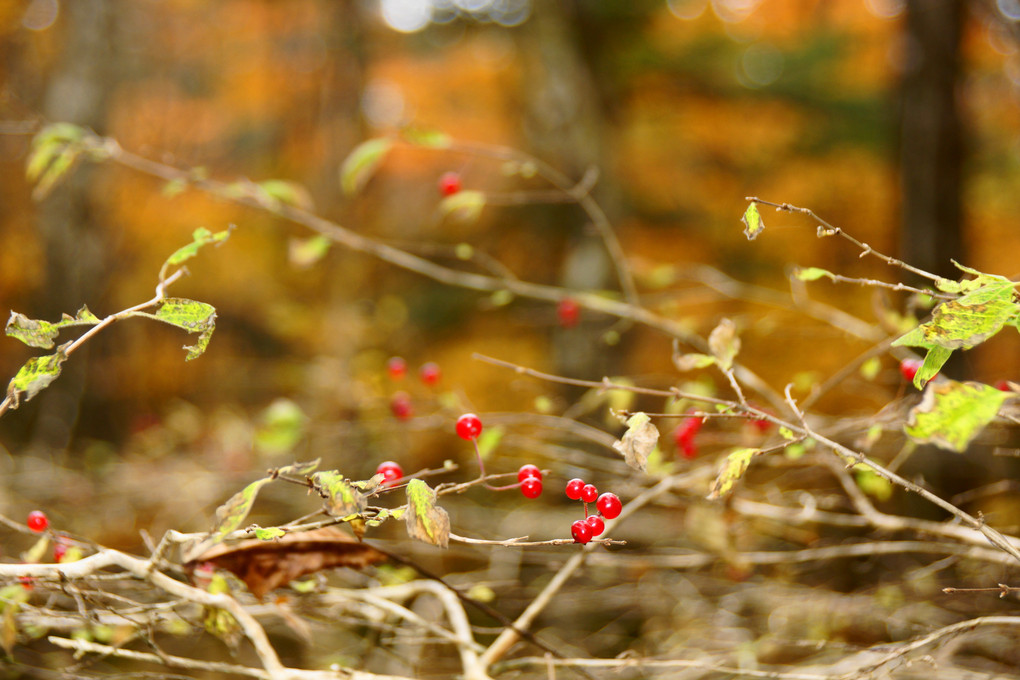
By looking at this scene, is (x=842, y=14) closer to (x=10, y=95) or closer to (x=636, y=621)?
(x=636, y=621)

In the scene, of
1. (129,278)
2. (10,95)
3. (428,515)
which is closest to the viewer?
(428,515)

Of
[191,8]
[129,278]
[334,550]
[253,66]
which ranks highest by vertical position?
[191,8]

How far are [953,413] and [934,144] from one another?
9.75ft

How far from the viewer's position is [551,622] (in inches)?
139

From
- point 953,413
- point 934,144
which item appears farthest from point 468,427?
point 934,144

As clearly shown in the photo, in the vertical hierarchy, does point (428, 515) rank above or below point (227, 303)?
above

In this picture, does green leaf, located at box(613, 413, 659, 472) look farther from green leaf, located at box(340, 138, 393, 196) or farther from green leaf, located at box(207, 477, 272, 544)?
green leaf, located at box(340, 138, 393, 196)

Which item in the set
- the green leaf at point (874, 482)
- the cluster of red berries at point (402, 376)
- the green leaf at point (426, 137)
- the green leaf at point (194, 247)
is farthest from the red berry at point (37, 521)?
the green leaf at point (874, 482)

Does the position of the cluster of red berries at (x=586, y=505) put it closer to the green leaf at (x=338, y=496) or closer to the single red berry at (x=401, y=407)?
the green leaf at (x=338, y=496)

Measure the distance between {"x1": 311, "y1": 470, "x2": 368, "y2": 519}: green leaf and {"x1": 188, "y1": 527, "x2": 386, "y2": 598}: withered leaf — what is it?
24 centimetres

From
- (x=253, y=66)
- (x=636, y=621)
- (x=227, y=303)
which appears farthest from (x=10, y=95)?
(x=253, y=66)

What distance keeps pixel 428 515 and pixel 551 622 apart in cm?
314

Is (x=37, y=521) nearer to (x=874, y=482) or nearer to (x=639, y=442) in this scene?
(x=639, y=442)

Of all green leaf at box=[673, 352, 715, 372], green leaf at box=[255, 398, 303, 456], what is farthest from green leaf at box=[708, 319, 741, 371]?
green leaf at box=[255, 398, 303, 456]
